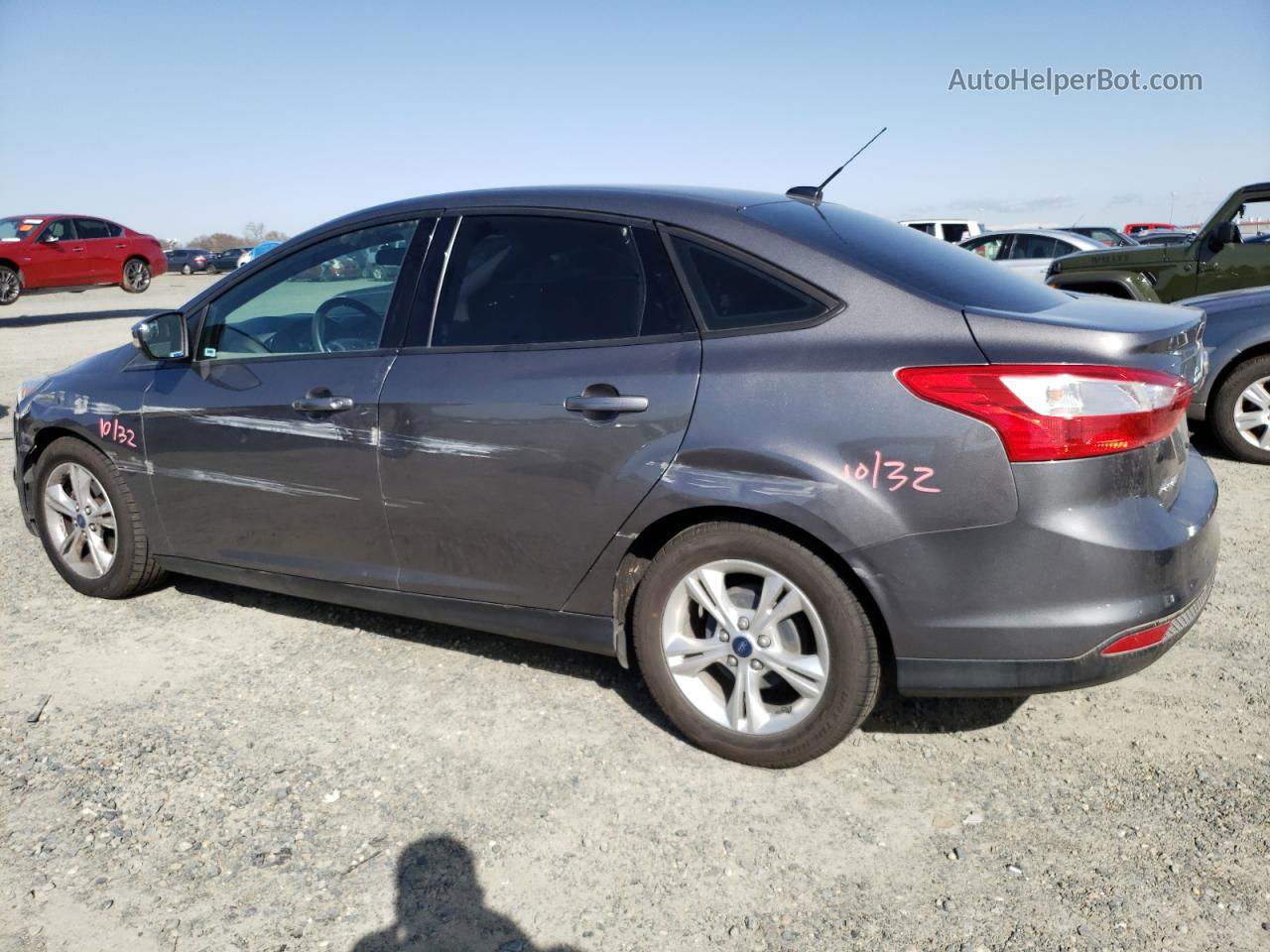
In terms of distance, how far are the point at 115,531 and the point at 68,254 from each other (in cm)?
2068

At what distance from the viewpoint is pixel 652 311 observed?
125 inches

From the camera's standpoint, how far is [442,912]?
2.52 meters

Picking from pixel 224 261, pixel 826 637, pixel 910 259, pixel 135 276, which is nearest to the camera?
pixel 826 637

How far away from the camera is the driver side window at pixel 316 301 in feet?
12.3

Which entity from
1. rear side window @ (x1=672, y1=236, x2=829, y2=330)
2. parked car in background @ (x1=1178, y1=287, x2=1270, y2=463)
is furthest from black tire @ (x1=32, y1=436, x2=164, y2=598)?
parked car in background @ (x1=1178, y1=287, x2=1270, y2=463)

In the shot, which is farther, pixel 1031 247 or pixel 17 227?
pixel 17 227

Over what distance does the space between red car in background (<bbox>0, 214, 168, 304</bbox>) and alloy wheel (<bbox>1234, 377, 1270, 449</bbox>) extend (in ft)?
71.8

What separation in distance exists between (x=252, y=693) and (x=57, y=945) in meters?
1.32

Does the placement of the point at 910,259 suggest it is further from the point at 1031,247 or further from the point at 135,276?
the point at 135,276

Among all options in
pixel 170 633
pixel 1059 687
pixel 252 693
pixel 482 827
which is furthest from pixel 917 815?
pixel 170 633

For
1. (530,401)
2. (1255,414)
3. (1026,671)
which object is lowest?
(1255,414)

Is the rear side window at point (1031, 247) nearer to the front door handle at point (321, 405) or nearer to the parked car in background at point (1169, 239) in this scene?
the parked car in background at point (1169, 239)

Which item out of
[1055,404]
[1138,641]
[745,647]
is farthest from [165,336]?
[1138,641]

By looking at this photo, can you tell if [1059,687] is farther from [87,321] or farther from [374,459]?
[87,321]
